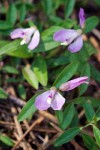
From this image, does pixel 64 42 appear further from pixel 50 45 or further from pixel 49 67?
pixel 49 67

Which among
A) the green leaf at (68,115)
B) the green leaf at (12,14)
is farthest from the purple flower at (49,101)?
the green leaf at (12,14)

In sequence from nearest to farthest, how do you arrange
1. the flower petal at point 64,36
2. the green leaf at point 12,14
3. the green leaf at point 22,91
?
the flower petal at point 64,36 → the green leaf at point 22,91 → the green leaf at point 12,14

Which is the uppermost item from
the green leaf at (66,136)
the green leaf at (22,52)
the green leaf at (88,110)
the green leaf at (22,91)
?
the green leaf at (22,52)

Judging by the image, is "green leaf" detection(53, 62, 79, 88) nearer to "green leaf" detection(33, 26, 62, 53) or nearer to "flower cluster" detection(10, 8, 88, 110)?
"flower cluster" detection(10, 8, 88, 110)

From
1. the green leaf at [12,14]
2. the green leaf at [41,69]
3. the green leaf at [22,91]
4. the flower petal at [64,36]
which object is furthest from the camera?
the green leaf at [12,14]

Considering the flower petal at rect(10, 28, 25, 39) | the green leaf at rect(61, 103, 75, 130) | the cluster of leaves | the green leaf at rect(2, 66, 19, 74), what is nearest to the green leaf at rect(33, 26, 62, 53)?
the cluster of leaves

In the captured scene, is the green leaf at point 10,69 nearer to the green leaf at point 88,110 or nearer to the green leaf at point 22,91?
the green leaf at point 22,91

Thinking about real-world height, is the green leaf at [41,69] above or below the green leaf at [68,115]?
above
